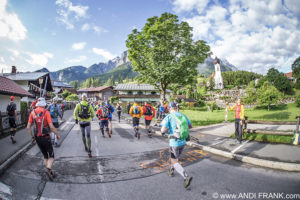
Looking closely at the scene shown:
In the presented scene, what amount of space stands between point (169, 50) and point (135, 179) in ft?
35.7

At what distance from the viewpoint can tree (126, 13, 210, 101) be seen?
461 inches

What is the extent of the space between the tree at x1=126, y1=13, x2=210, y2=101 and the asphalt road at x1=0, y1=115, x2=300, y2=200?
7898 mm

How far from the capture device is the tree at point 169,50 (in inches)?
461

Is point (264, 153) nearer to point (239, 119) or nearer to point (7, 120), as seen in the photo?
point (239, 119)

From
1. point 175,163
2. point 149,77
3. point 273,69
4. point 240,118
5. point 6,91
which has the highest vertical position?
point 273,69

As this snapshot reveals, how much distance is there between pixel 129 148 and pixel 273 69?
87999 millimetres

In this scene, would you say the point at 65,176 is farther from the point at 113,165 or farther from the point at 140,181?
the point at 140,181

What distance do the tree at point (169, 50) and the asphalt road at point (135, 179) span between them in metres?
7.90

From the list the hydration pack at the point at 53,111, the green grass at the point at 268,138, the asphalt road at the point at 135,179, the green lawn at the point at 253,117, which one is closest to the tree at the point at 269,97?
the green lawn at the point at 253,117

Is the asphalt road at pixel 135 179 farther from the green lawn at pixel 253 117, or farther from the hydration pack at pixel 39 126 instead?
the green lawn at pixel 253 117

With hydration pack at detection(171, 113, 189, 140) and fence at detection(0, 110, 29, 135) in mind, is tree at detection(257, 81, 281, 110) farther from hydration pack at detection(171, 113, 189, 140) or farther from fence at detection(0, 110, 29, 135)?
fence at detection(0, 110, 29, 135)

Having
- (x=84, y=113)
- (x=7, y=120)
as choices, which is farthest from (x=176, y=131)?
(x=7, y=120)

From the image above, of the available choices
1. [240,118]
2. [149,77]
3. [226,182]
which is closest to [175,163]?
[226,182]

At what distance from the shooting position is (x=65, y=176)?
4055 mm
